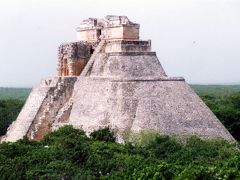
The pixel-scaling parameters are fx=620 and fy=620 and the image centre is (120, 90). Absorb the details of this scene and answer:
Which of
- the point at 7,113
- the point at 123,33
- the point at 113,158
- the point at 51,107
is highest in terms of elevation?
the point at 123,33

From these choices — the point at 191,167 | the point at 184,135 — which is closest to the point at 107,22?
the point at 184,135

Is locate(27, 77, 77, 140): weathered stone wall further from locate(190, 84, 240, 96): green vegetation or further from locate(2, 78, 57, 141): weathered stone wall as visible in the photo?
locate(190, 84, 240, 96): green vegetation

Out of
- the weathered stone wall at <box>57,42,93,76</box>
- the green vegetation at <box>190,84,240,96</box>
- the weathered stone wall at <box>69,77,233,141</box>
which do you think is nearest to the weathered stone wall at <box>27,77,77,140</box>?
the weathered stone wall at <box>57,42,93,76</box>

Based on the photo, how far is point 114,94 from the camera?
86.4ft

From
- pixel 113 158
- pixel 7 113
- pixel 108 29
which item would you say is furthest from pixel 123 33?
pixel 7 113

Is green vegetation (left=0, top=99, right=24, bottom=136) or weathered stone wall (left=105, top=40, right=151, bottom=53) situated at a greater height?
weathered stone wall (left=105, top=40, right=151, bottom=53)

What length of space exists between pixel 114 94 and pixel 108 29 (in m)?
4.58

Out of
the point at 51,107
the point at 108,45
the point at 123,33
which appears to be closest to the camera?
the point at 51,107

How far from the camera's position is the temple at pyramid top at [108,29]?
1133 inches

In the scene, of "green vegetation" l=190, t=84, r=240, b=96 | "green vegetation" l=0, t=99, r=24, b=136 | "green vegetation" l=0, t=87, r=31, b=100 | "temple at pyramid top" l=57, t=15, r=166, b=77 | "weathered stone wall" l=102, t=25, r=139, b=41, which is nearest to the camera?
"temple at pyramid top" l=57, t=15, r=166, b=77

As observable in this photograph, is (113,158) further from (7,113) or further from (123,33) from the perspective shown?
(7,113)

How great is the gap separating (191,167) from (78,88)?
11.4 m

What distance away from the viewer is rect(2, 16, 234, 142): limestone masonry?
82.9ft

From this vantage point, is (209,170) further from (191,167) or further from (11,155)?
(11,155)
